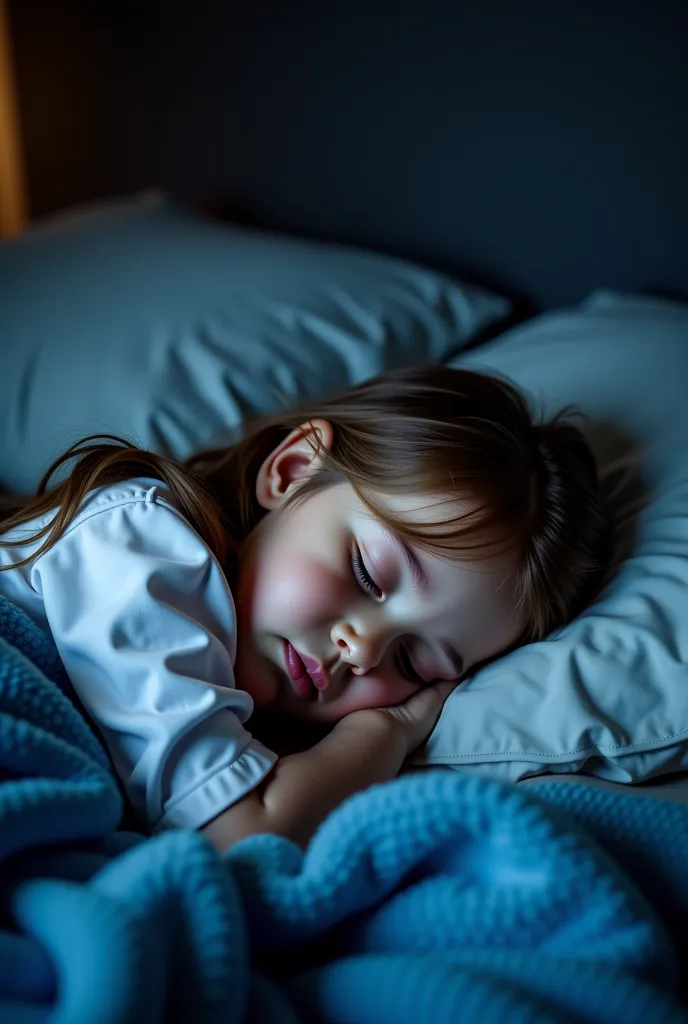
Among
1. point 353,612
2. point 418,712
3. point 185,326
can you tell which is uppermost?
point 185,326

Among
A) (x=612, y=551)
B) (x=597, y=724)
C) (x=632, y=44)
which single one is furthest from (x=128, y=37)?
(x=597, y=724)

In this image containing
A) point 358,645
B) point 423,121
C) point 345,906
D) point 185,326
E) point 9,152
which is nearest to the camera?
point 345,906

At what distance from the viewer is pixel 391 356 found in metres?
1.34

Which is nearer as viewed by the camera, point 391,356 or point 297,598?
point 297,598

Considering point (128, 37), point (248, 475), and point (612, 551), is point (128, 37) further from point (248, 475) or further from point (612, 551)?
point (612, 551)

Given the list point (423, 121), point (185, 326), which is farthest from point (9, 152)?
point (185, 326)

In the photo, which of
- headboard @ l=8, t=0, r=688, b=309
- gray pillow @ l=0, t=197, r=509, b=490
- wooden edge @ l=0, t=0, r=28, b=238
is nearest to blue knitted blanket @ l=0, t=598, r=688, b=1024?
gray pillow @ l=0, t=197, r=509, b=490

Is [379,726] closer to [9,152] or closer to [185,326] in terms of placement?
[185,326]

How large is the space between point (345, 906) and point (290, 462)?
0.50m

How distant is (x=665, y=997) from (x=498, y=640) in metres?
0.41

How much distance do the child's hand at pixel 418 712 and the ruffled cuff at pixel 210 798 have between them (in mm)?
164

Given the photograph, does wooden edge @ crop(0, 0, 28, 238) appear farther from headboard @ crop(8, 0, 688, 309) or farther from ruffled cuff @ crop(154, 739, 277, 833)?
ruffled cuff @ crop(154, 739, 277, 833)

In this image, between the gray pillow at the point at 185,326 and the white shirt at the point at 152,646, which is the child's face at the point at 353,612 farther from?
the gray pillow at the point at 185,326

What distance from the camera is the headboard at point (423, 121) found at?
4.48 ft
